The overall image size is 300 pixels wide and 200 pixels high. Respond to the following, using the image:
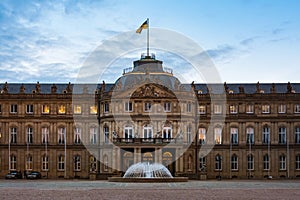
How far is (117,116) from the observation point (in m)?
114

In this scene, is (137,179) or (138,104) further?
(138,104)

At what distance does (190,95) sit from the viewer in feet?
380

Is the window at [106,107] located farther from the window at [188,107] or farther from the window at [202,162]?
the window at [202,162]

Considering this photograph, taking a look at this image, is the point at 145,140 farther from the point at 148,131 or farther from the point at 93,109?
the point at 93,109

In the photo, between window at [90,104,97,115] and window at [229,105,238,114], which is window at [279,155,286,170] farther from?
window at [90,104,97,115]

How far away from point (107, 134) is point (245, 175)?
75.9 feet

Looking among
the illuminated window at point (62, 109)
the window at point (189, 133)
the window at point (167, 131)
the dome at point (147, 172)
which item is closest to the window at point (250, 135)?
the window at point (189, 133)

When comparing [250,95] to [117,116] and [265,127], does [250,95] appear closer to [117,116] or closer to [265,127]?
[265,127]

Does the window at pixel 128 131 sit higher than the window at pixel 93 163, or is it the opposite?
the window at pixel 128 131

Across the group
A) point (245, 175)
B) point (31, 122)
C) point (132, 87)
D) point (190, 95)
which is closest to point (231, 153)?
point (245, 175)

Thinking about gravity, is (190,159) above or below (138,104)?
below

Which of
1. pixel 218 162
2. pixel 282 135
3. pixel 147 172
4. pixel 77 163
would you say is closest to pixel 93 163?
pixel 77 163

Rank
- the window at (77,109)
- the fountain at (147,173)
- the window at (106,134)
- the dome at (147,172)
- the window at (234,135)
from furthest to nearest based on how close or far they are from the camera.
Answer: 1. the window at (77,109)
2. the window at (234,135)
3. the window at (106,134)
4. the dome at (147,172)
5. the fountain at (147,173)

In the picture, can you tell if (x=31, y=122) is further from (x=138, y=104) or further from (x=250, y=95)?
(x=250, y=95)
